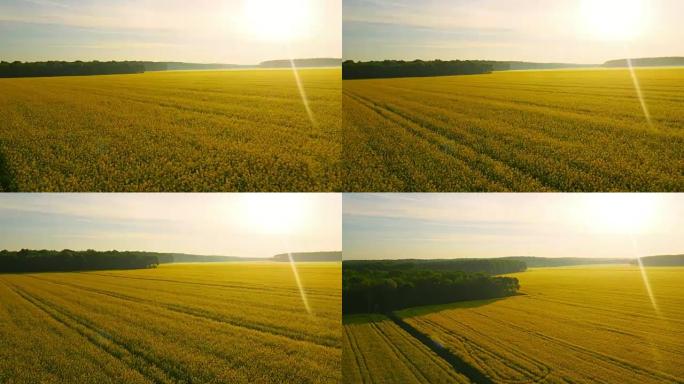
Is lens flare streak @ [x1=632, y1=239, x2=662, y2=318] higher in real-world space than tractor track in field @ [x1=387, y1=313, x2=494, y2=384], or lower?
higher

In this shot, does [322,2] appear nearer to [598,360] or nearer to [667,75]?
[667,75]

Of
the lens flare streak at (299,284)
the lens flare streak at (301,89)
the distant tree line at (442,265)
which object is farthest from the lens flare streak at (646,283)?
the lens flare streak at (301,89)

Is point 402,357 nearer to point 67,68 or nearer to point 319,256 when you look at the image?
point 319,256

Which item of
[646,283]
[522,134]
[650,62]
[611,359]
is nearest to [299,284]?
[522,134]

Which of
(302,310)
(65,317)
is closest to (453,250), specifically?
(302,310)

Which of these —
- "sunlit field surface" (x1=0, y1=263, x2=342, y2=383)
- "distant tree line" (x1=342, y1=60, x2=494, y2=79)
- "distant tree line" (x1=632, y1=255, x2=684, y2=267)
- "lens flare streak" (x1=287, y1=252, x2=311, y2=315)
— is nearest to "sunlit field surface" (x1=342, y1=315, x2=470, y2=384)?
"sunlit field surface" (x1=0, y1=263, x2=342, y2=383)

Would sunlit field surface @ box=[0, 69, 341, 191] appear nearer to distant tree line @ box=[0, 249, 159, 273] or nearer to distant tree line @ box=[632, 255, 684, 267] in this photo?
distant tree line @ box=[0, 249, 159, 273]
